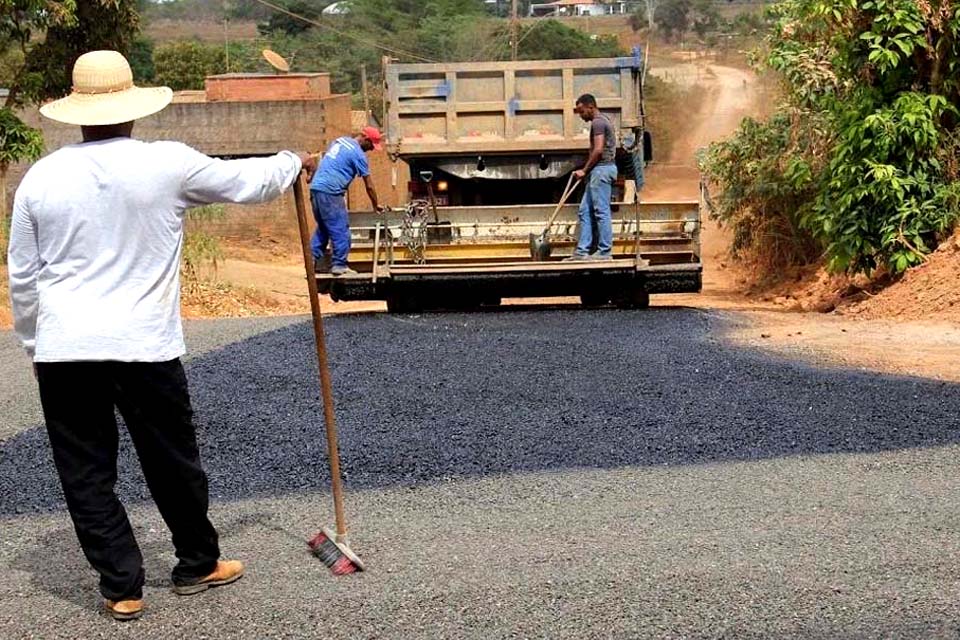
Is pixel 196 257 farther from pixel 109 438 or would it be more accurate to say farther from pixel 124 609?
pixel 124 609

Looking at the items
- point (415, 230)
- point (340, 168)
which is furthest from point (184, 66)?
point (340, 168)

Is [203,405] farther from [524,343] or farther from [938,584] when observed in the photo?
[938,584]

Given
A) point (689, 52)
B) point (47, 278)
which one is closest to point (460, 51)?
point (689, 52)

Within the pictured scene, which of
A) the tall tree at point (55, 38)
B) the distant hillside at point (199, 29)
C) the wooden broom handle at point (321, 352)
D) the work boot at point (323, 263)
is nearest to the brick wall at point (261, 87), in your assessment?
the tall tree at point (55, 38)

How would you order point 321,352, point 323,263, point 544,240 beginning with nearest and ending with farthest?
point 321,352
point 323,263
point 544,240

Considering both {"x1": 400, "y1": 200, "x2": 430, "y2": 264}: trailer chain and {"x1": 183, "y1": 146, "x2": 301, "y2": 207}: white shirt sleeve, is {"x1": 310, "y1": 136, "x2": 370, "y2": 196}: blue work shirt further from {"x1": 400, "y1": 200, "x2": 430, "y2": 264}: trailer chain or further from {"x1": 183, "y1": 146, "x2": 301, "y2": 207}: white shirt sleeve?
{"x1": 183, "y1": 146, "x2": 301, "y2": 207}: white shirt sleeve

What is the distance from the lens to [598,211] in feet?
40.0

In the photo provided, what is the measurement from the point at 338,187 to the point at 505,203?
103 inches

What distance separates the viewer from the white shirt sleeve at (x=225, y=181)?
4.39 meters

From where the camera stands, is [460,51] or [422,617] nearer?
[422,617]

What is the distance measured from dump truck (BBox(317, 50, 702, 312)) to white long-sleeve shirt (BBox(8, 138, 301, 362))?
7.69m

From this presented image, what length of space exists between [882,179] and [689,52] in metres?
61.9

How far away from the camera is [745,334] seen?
1076 cm

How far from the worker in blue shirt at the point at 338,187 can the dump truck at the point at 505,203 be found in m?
0.25
